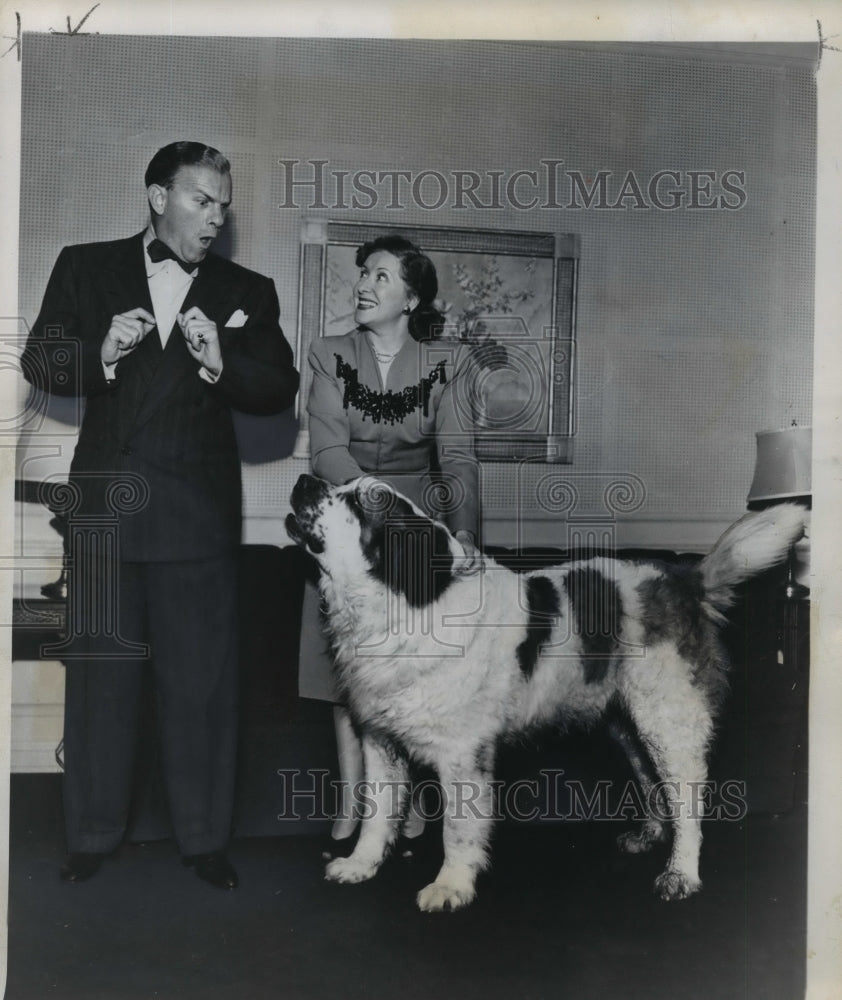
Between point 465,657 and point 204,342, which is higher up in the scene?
point 204,342

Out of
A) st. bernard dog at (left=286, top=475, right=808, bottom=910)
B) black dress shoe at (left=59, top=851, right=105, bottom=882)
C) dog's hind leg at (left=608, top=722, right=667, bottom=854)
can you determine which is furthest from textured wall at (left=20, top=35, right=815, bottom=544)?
black dress shoe at (left=59, top=851, right=105, bottom=882)

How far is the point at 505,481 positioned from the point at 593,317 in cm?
52

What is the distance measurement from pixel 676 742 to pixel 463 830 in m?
0.63

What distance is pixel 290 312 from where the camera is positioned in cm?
248

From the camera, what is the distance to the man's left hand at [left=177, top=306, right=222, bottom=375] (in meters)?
2.47

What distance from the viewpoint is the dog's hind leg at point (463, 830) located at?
7.99 feet

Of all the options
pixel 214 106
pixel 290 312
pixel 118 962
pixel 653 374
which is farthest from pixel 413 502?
pixel 118 962

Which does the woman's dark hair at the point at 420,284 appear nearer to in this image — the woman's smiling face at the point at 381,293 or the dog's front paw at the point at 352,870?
the woman's smiling face at the point at 381,293

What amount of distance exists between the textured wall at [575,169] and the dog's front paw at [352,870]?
97 cm

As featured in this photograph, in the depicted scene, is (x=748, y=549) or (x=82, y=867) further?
(x=748, y=549)

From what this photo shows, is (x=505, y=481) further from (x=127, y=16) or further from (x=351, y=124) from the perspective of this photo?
(x=127, y=16)

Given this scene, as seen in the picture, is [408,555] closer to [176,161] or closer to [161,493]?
[161,493]

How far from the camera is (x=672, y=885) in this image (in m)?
2.52

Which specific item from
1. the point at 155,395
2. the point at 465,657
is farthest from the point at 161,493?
the point at 465,657
